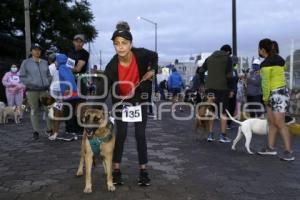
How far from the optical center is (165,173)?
640 centimetres

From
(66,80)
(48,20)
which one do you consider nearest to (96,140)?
(66,80)

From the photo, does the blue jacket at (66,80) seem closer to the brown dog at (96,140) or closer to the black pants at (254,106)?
the brown dog at (96,140)

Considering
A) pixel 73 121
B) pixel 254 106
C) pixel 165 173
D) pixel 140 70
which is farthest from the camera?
pixel 254 106

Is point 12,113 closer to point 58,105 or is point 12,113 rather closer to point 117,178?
point 58,105

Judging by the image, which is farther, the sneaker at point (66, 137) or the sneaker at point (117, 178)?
the sneaker at point (66, 137)

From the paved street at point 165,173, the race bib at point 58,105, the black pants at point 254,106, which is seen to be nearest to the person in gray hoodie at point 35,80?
the race bib at point 58,105

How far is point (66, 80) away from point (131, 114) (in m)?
4.02

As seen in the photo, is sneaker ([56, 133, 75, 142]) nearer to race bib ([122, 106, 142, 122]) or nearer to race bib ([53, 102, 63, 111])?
race bib ([53, 102, 63, 111])

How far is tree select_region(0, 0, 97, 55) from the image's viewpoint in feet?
110

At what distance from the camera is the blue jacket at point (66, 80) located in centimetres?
931

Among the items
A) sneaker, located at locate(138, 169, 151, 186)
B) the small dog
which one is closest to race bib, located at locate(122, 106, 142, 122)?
sneaker, located at locate(138, 169, 151, 186)

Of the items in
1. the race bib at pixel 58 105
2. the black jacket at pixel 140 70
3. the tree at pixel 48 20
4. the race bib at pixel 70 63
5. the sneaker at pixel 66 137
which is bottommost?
the sneaker at pixel 66 137

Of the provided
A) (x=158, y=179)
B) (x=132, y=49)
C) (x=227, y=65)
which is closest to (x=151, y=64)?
(x=132, y=49)

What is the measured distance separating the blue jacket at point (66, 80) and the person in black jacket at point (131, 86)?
12.2 feet
